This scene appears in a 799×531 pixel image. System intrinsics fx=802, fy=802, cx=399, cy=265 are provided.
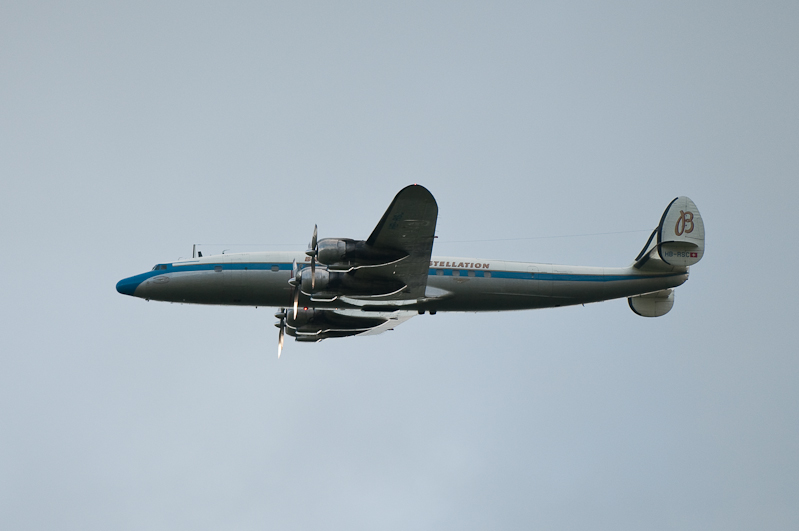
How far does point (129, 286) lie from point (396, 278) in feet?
31.7

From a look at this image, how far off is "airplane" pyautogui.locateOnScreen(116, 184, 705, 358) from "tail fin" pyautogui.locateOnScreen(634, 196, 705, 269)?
0.12ft

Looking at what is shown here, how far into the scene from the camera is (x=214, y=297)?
28000 millimetres

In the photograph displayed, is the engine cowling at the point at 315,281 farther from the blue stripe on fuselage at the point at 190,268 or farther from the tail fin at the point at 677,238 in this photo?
the tail fin at the point at 677,238

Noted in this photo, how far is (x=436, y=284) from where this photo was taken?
93.0 ft

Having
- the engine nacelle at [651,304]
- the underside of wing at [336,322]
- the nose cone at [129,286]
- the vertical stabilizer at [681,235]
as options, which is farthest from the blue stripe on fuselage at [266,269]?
the engine nacelle at [651,304]

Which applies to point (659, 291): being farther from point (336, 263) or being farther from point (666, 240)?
point (336, 263)

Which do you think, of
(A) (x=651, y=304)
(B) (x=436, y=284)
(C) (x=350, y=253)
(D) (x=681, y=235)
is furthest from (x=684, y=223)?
(C) (x=350, y=253)

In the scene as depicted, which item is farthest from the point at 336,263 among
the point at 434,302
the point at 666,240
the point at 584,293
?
the point at 666,240

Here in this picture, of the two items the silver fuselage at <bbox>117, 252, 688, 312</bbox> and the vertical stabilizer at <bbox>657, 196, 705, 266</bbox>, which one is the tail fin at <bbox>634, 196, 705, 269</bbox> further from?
the silver fuselage at <bbox>117, 252, 688, 312</bbox>

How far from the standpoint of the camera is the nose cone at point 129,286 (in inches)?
1113

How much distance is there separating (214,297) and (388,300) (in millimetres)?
6117

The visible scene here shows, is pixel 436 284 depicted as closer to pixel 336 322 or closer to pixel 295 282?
pixel 295 282

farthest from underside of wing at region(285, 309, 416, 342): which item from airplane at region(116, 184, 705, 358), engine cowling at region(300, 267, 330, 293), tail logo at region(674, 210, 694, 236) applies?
tail logo at region(674, 210, 694, 236)

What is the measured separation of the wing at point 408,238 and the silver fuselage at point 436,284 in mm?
1566
